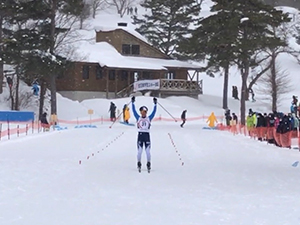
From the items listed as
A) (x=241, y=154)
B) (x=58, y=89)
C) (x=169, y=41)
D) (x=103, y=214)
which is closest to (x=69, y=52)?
(x=58, y=89)

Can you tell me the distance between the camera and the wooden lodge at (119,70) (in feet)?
180

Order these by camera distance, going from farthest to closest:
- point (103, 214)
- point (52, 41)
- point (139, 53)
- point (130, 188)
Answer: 1. point (139, 53)
2. point (52, 41)
3. point (130, 188)
4. point (103, 214)

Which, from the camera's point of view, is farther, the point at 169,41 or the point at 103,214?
the point at 169,41

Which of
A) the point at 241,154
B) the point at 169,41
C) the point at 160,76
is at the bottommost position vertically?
the point at 241,154

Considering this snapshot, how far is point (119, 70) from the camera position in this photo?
2240 inches

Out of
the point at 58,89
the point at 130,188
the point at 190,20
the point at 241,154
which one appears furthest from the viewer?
the point at 190,20

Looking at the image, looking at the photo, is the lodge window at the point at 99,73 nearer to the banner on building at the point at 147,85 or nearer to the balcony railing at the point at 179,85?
the banner on building at the point at 147,85

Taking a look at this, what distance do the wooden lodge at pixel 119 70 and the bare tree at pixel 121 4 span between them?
4917 centimetres

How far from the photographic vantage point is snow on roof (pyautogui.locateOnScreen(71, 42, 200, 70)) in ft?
179

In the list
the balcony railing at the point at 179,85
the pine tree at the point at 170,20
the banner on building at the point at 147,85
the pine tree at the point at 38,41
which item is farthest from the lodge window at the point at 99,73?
the pine tree at the point at 38,41

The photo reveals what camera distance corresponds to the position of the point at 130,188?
11.5 meters

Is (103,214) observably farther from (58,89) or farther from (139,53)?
(139,53)

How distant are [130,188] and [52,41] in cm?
2919

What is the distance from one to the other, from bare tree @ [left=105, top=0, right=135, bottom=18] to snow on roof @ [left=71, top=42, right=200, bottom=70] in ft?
163
